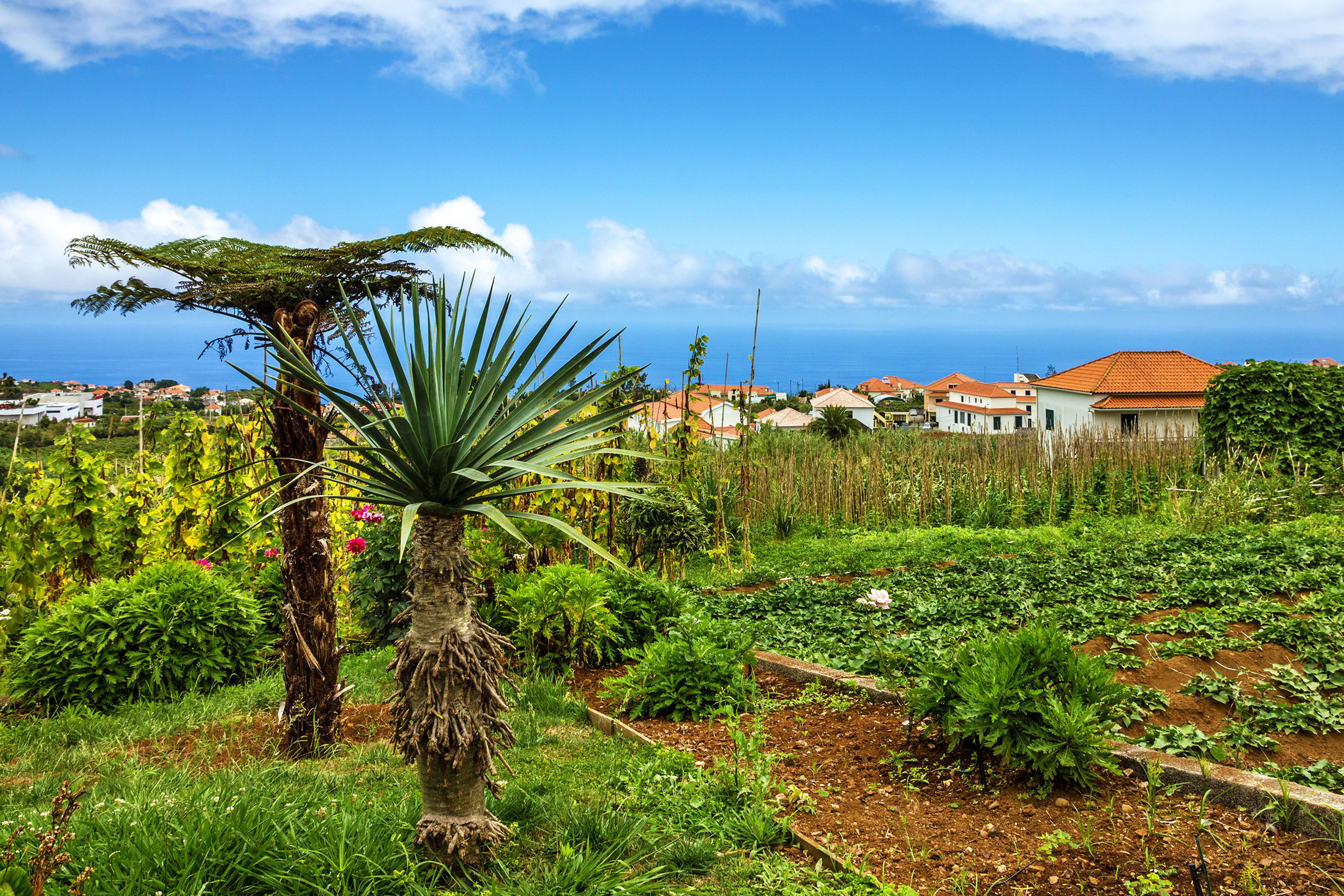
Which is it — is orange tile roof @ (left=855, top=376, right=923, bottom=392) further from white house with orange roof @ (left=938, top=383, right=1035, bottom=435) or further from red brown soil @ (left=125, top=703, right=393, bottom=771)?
red brown soil @ (left=125, top=703, right=393, bottom=771)

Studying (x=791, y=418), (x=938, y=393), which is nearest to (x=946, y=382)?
(x=938, y=393)

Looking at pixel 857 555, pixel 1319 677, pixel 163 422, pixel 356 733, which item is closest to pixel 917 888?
pixel 1319 677

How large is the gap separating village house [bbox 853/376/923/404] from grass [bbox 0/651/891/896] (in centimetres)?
8426

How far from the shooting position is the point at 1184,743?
346cm

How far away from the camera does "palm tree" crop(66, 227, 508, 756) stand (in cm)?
411

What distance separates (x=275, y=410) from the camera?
4.12 m

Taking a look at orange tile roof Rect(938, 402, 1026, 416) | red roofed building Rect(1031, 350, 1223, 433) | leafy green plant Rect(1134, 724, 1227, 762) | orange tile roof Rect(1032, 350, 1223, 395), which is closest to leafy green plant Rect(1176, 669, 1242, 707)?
leafy green plant Rect(1134, 724, 1227, 762)

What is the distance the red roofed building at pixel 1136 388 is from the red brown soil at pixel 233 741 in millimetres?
26735

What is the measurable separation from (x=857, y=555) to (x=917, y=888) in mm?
6778

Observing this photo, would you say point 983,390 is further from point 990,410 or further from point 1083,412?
point 1083,412

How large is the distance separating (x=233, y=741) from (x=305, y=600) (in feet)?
3.15

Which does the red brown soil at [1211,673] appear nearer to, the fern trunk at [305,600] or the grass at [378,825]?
the grass at [378,825]

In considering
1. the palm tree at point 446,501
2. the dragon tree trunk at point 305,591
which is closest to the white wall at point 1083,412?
the dragon tree trunk at point 305,591

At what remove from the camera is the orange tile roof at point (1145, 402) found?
27.0 m
